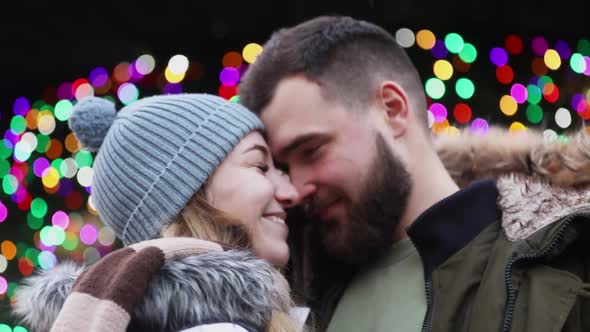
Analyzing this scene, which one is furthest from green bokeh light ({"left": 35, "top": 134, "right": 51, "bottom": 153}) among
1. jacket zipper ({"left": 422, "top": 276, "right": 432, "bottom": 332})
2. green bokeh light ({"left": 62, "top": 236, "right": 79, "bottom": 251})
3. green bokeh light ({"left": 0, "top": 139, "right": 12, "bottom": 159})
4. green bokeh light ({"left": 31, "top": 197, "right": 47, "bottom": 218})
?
jacket zipper ({"left": 422, "top": 276, "right": 432, "bottom": 332})

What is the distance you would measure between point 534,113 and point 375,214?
1.76 metres

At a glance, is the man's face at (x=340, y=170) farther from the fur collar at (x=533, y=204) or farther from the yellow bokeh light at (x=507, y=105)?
the yellow bokeh light at (x=507, y=105)

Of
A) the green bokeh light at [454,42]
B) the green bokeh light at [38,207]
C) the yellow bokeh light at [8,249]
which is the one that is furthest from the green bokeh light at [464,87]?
the yellow bokeh light at [8,249]

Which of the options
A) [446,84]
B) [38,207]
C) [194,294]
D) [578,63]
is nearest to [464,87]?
[446,84]

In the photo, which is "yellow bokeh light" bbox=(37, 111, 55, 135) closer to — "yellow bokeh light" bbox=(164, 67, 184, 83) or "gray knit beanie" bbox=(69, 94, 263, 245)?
"yellow bokeh light" bbox=(164, 67, 184, 83)

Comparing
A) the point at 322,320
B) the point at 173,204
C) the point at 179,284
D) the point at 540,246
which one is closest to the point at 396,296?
the point at 322,320

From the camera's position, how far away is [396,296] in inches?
65.6

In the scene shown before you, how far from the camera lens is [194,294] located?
120cm

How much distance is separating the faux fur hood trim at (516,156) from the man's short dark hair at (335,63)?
0.13 meters

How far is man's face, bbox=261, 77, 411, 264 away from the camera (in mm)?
1799

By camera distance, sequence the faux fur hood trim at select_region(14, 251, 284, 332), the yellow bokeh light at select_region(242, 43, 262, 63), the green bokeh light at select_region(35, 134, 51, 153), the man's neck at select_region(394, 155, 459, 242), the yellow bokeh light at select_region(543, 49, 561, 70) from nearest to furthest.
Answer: the faux fur hood trim at select_region(14, 251, 284, 332), the man's neck at select_region(394, 155, 459, 242), the yellow bokeh light at select_region(242, 43, 262, 63), the yellow bokeh light at select_region(543, 49, 561, 70), the green bokeh light at select_region(35, 134, 51, 153)

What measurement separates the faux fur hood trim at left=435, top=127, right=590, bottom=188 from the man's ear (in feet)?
0.63

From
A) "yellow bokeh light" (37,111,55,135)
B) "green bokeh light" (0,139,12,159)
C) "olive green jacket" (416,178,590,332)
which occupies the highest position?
"olive green jacket" (416,178,590,332)

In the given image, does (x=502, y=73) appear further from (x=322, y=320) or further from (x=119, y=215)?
(x=119, y=215)
